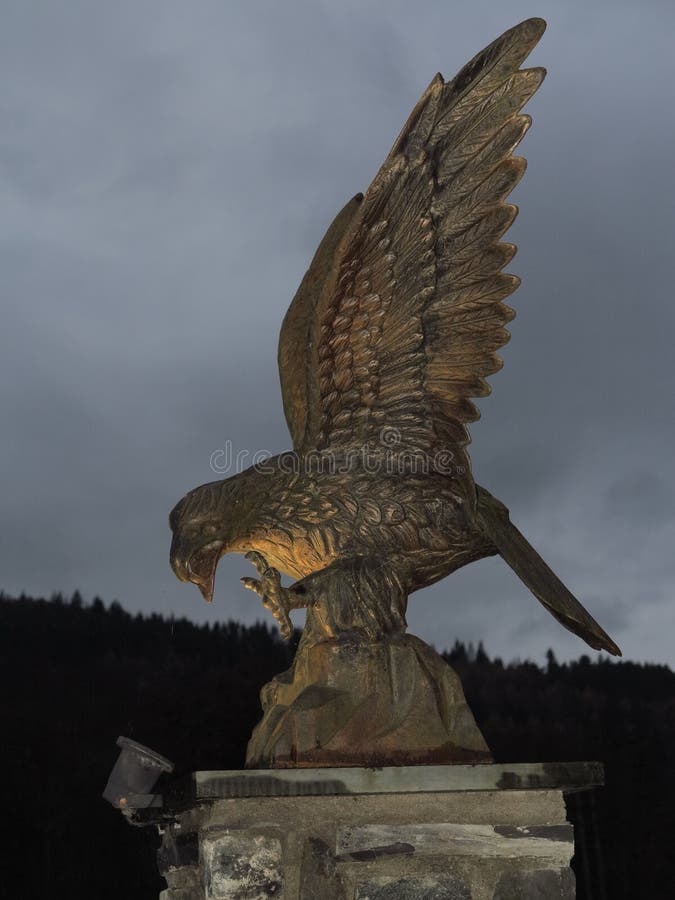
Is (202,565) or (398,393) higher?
(398,393)

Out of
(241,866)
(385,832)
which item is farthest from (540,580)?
(241,866)

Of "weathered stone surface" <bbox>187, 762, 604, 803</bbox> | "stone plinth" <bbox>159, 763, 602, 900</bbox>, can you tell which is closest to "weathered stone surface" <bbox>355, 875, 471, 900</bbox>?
"stone plinth" <bbox>159, 763, 602, 900</bbox>

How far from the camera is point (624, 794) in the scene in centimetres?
1354

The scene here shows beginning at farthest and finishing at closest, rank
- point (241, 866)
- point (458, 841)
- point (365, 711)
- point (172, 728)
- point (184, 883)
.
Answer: point (172, 728), point (184, 883), point (365, 711), point (458, 841), point (241, 866)

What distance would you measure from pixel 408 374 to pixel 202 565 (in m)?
0.88

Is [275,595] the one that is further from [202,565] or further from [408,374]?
[408,374]

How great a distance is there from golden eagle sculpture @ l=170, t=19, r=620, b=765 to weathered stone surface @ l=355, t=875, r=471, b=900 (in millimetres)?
621

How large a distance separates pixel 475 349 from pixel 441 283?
0.23m

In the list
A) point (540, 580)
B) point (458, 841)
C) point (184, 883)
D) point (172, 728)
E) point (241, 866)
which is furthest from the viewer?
point (172, 728)

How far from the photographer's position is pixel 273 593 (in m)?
3.48

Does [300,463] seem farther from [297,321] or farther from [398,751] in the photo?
[398,751]

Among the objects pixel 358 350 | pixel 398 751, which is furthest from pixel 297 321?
pixel 398 751

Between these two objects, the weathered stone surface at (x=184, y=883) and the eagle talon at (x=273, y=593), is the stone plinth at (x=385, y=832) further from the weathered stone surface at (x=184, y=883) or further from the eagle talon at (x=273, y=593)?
the eagle talon at (x=273, y=593)

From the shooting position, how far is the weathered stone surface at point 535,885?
309cm
